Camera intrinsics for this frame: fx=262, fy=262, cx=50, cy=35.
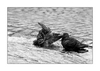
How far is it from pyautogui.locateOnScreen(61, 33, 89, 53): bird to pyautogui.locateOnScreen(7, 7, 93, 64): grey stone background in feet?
0.64

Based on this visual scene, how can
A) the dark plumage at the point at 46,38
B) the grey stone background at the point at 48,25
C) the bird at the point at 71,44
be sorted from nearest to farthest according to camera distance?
the grey stone background at the point at 48,25 → the bird at the point at 71,44 → the dark plumage at the point at 46,38

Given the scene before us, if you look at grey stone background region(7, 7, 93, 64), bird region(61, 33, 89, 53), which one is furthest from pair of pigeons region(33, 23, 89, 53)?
grey stone background region(7, 7, 93, 64)

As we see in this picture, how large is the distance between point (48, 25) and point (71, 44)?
3.57m

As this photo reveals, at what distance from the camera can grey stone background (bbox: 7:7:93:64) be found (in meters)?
7.61

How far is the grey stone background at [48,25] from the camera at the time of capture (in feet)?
25.0

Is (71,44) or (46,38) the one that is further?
(46,38)

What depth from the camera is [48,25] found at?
36.7 ft

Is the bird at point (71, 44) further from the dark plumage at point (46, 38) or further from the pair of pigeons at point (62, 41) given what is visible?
the dark plumage at point (46, 38)

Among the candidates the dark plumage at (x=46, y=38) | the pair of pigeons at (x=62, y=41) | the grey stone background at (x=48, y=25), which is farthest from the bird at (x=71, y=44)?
the dark plumage at (x=46, y=38)

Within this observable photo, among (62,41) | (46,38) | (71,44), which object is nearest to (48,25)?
(46,38)

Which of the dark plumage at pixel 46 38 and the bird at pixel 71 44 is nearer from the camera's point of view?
the bird at pixel 71 44

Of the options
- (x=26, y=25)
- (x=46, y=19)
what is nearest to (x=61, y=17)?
(x=46, y=19)

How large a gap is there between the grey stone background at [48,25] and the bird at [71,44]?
0.20m

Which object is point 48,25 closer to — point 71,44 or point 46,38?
point 46,38
